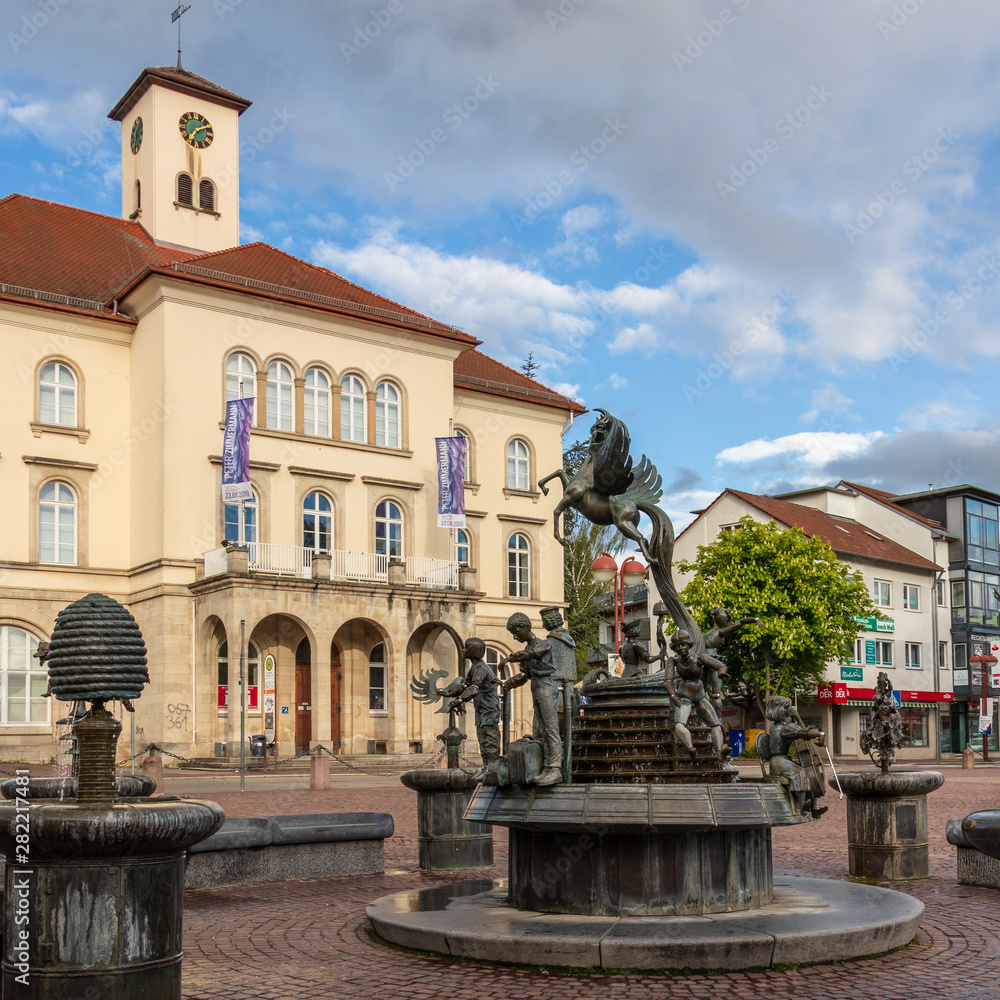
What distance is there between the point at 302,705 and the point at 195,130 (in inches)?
820

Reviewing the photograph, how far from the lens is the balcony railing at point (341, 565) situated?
117 ft

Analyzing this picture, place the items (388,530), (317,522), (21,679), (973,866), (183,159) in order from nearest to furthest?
1. (973,866)
2. (21,679)
3. (317,522)
4. (388,530)
5. (183,159)

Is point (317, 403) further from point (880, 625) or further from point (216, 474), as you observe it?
point (880, 625)

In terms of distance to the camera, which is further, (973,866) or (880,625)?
(880,625)

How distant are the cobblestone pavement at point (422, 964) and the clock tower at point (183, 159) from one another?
35483 millimetres

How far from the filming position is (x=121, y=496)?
3753 cm

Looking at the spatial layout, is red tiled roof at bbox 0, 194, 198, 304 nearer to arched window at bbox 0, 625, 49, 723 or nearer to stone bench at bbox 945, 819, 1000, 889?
arched window at bbox 0, 625, 49, 723

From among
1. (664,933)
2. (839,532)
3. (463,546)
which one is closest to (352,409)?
(463,546)

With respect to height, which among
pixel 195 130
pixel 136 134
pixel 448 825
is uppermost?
pixel 136 134

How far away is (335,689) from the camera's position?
39438 mm

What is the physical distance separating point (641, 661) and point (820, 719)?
148 ft

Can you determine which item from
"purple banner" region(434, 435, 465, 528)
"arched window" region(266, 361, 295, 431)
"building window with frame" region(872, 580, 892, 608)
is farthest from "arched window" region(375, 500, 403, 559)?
"building window with frame" region(872, 580, 892, 608)

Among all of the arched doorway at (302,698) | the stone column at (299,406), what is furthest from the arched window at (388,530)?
the arched doorway at (302,698)

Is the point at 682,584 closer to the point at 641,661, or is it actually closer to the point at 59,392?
the point at 59,392
